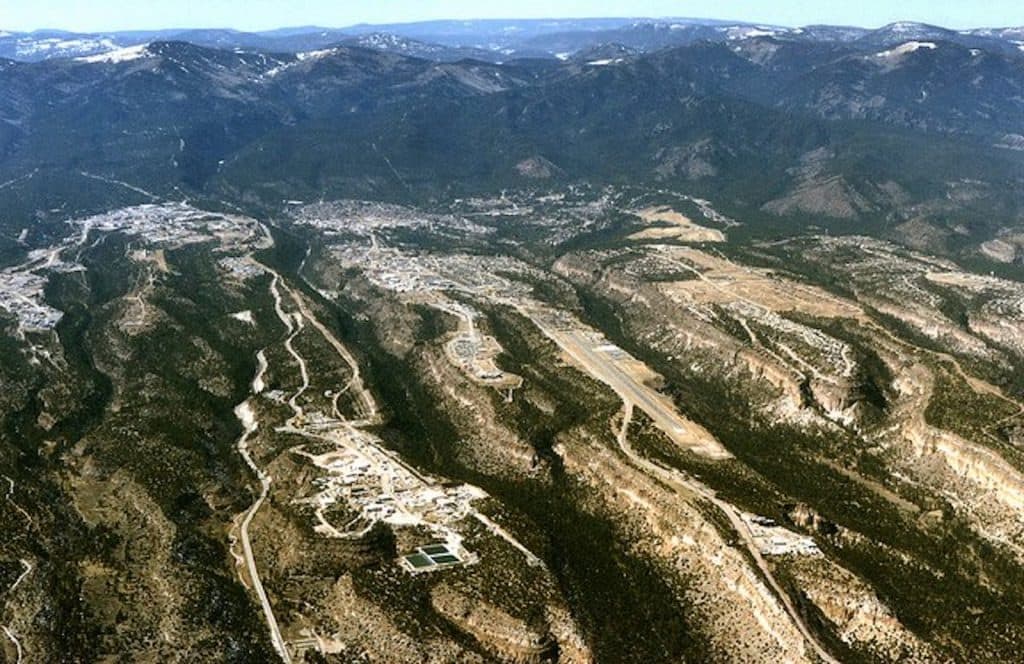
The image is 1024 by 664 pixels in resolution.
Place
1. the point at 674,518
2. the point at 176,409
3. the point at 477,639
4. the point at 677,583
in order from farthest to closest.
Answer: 1. the point at 176,409
2. the point at 674,518
3. the point at 677,583
4. the point at 477,639

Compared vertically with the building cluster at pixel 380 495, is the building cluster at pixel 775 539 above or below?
above

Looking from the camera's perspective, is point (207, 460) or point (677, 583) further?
point (207, 460)

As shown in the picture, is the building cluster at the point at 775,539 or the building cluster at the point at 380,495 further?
the building cluster at the point at 380,495

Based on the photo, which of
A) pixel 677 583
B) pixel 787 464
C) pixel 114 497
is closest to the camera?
pixel 677 583

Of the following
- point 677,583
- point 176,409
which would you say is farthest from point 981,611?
point 176,409

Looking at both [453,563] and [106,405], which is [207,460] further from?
[453,563]

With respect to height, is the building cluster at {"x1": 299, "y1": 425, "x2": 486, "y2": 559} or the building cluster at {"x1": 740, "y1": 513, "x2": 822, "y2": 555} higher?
the building cluster at {"x1": 740, "y1": 513, "x2": 822, "y2": 555}

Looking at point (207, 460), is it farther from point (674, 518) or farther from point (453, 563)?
point (674, 518)

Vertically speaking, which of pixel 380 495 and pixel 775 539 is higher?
pixel 775 539

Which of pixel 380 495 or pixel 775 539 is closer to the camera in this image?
pixel 775 539

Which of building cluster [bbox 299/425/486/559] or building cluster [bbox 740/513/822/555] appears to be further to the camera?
building cluster [bbox 299/425/486/559]

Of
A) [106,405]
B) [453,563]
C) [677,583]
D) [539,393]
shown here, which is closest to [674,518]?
[677,583]
